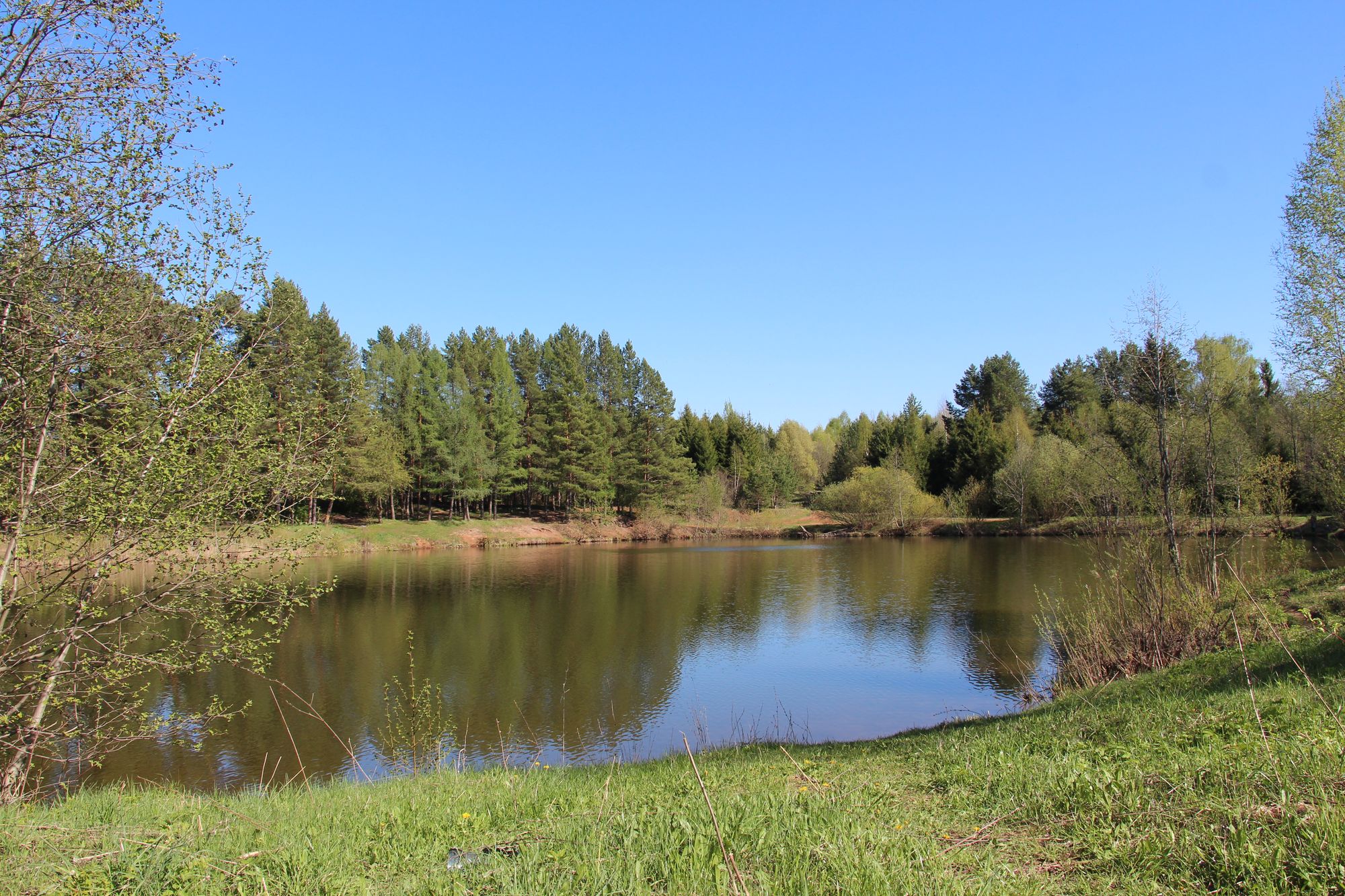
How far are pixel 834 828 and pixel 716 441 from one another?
73.7 m

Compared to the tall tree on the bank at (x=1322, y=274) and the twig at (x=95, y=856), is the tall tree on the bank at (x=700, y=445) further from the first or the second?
the twig at (x=95, y=856)

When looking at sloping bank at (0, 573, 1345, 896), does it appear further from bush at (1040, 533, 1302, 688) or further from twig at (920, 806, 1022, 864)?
bush at (1040, 533, 1302, 688)

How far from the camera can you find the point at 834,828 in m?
3.99

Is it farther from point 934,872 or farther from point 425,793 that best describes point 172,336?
point 934,872

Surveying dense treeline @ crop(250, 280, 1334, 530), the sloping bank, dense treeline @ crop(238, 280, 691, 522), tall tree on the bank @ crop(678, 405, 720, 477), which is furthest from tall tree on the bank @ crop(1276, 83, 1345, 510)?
tall tree on the bank @ crop(678, 405, 720, 477)

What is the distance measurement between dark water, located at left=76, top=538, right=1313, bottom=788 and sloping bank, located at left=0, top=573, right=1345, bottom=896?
5.68 m

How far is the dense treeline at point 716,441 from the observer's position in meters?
23.6

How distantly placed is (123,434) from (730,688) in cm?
1192

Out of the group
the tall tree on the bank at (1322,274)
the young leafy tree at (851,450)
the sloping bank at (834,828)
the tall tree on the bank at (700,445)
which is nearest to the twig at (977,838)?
the sloping bank at (834,828)

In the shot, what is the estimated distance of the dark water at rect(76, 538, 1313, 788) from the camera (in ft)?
40.1

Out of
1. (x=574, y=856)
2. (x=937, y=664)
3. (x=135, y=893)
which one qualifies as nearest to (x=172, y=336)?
(x=135, y=893)

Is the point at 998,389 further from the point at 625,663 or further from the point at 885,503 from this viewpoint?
the point at 625,663

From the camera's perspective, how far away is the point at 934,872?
337cm

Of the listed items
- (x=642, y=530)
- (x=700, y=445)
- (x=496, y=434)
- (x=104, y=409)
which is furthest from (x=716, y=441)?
(x=104, y=409)
